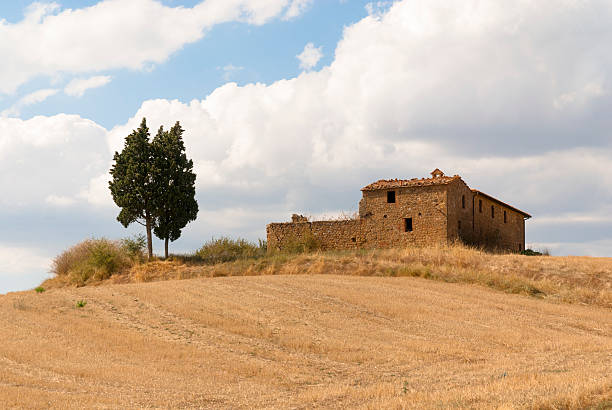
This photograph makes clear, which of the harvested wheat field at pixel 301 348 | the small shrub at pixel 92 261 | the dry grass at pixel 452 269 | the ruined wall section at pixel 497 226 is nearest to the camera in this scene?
the harvested wheat field at pixel 301 348

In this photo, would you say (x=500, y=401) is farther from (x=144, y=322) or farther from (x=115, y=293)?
(x=115, y=293)


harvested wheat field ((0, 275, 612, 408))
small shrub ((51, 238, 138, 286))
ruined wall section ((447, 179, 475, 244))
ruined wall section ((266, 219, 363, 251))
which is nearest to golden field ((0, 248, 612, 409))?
harvested wheat field ((0, 275, 612, 408))

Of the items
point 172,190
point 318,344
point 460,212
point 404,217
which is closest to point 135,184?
point 172,190

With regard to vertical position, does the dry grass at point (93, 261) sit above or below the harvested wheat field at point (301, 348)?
above

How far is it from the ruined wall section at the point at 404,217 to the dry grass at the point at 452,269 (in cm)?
221

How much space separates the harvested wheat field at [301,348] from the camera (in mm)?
10320

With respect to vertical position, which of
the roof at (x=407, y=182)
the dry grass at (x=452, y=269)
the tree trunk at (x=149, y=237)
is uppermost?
the roof at (x=407, y=182)

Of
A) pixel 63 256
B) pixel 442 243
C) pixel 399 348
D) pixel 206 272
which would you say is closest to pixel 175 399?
pixel 399 348

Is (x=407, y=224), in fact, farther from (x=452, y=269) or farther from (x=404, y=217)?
(x=452, y=269)

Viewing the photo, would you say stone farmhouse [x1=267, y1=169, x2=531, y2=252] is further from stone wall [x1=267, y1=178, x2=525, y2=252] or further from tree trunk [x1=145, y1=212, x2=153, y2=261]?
tree trunk [x1=145, y1=212, x2=153, y2=261]

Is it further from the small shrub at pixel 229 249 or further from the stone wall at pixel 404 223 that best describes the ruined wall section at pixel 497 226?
the small shrub at pixel 229 249

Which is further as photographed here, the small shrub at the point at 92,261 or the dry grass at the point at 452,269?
the small shrub at the point at 92,261

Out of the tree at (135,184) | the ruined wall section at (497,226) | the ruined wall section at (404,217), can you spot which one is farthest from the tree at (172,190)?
the ruined wall section at (497,226)

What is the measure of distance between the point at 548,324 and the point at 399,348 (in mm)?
7329
